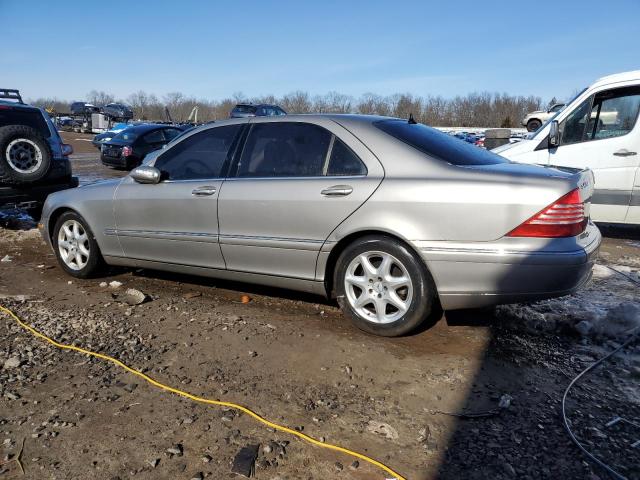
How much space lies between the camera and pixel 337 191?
11.7 feet

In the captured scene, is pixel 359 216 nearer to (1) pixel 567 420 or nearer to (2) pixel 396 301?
(2) pixel 396 301

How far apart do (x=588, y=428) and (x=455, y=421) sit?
0.64 metres

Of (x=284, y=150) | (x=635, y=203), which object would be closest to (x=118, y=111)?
(x=635, y=203)

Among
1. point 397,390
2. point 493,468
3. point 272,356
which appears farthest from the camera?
point 272,356

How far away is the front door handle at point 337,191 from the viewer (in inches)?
139

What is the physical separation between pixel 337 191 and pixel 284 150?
672 millimetres

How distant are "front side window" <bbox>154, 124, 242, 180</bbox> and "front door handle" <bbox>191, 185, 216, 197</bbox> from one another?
0.13m

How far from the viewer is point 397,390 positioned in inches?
113

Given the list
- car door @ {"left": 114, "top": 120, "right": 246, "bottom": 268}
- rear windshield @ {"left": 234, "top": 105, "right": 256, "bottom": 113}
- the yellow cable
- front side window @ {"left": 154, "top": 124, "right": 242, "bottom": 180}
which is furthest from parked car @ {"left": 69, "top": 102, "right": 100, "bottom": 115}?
the yellow cable

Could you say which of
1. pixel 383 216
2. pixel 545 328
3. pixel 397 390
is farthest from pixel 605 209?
pixel 397 390

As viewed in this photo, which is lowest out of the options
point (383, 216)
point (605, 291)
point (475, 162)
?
point (605, 291)

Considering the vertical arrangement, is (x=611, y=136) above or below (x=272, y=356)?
above

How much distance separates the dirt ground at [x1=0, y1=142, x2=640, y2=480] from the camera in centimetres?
227

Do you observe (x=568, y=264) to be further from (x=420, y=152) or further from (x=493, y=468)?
(x=493, y=468)
